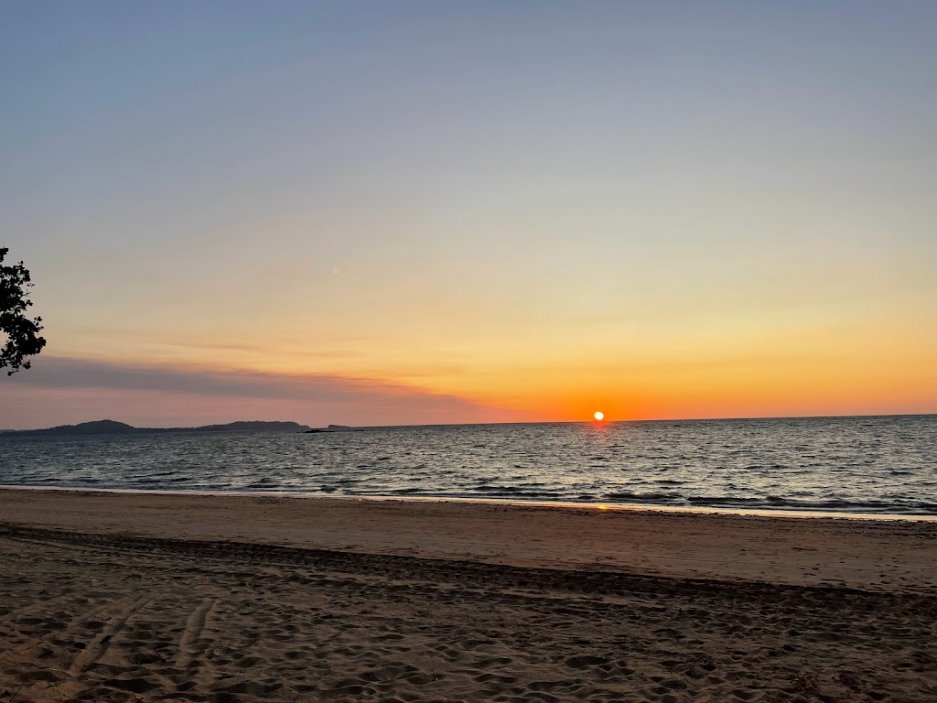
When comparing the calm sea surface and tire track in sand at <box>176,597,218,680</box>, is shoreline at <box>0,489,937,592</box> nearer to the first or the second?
tire track in sand at <box>176,597,218,680</box>

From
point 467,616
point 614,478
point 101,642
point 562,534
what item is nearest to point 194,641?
point 101,642

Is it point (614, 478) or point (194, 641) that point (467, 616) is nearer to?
point (194, 641)

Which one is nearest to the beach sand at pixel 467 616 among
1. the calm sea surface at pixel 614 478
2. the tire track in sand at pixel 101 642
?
the tire track in sand at pixel 101 642

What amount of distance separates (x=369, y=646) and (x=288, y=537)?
11305mm

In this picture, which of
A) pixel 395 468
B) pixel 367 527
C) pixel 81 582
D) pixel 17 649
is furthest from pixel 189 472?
pixel 17 649

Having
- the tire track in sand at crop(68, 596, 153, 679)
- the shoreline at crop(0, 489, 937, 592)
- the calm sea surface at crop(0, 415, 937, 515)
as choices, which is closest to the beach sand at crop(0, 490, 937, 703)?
the tire track in sand at crop(68, 596, 153, 679)

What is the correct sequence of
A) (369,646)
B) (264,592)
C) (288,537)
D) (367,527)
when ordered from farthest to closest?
(367,527) < (288,537) < (264,592) < (369,646)

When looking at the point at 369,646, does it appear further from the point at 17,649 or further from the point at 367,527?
the point at 367,527

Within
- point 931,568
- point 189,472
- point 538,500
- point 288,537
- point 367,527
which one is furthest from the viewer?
point 189,472

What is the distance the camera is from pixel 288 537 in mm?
19344

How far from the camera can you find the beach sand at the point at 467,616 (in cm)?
747

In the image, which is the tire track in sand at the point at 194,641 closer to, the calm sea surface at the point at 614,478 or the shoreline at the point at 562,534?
the shoreline at the point at 562,534

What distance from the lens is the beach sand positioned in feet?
24.5

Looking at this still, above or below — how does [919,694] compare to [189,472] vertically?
above
